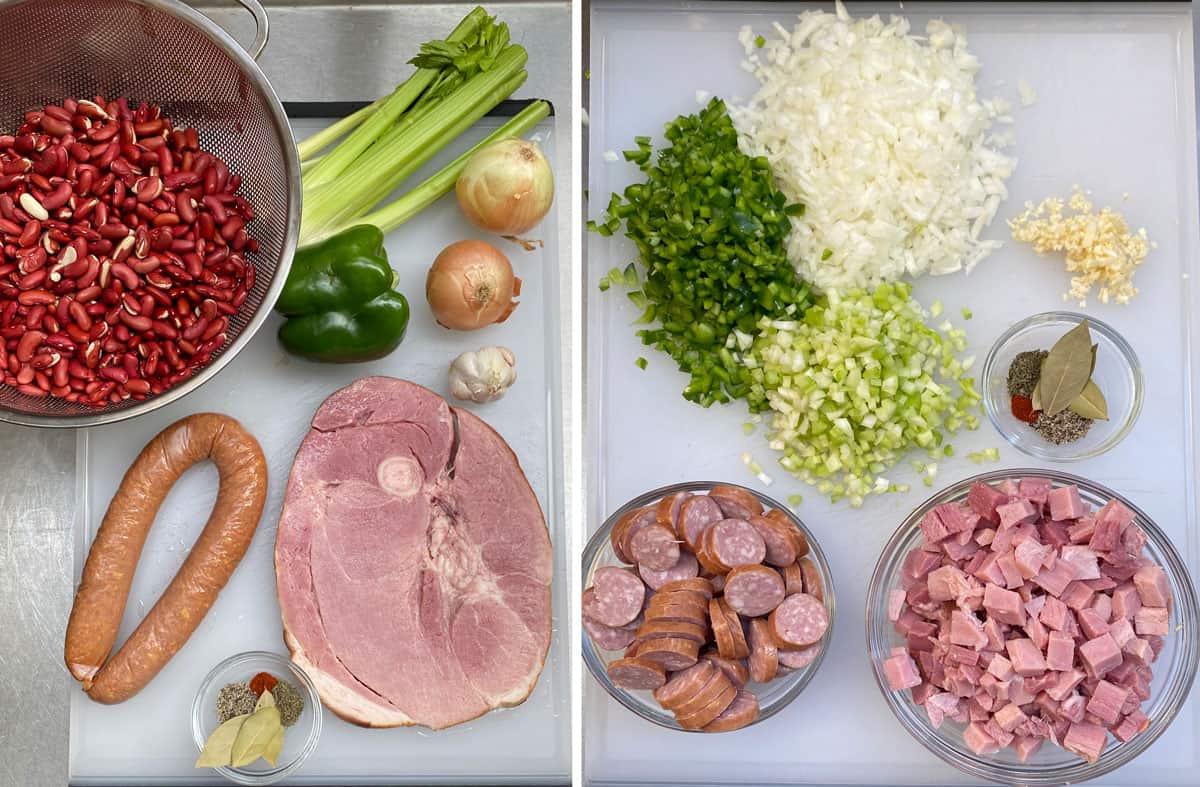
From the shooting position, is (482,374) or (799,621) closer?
(799,621)

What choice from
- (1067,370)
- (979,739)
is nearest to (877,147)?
(1067,370)

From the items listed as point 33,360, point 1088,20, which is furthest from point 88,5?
point 1088,20

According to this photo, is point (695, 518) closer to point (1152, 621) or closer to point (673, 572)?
point (673, 572)

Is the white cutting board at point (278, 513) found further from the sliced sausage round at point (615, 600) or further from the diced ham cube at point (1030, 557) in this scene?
the diced ham cube at point (1030, 557)

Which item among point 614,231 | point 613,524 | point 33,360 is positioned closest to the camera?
point 33,360

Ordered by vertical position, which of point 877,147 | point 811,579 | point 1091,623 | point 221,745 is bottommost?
point 221,745

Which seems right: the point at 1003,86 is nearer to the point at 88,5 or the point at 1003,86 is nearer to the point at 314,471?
the point at 314,471
